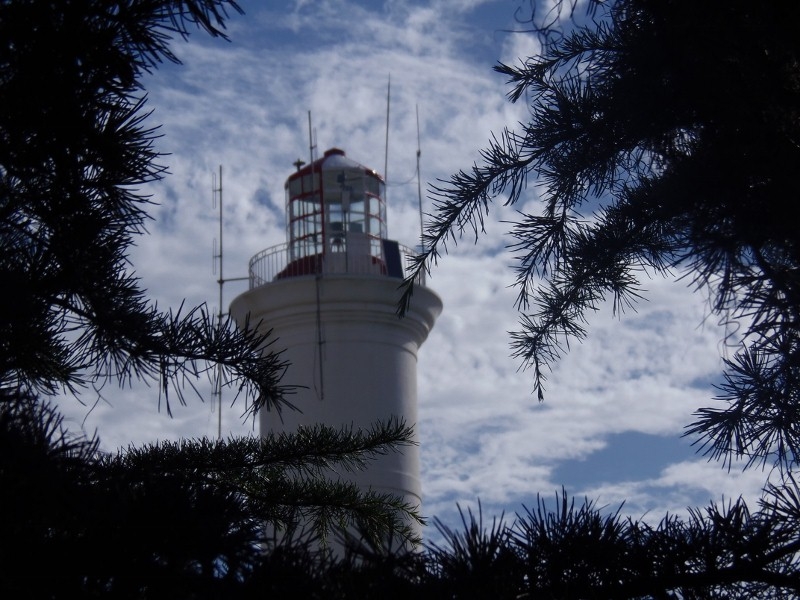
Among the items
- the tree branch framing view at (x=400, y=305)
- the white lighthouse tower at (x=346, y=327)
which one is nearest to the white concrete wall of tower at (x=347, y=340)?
the white lighthouse tower at (x=346, y=327)

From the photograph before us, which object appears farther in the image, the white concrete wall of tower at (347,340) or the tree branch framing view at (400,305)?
the white concrete wall of tower at (347,340)

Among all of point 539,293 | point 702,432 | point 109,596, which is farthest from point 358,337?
point 109,596

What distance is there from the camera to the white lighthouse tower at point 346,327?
11741 millimetres

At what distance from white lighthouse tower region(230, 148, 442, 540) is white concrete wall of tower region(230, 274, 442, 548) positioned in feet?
0.04

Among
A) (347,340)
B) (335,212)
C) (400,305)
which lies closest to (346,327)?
(347,340)

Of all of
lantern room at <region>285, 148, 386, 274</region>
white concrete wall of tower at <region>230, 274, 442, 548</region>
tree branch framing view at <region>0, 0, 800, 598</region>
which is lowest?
tree branch framing view at <region>0, 0, 800, 598</region>

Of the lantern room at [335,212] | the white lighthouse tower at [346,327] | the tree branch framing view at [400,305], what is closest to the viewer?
the tree branch framing view at [400,305]

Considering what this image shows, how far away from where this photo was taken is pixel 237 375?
2385mm

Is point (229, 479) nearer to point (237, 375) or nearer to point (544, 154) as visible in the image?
point (237, 375)

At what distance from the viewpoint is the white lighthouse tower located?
1174 cm

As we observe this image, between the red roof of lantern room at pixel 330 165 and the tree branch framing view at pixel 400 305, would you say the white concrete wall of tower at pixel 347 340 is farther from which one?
the tree branch framing view at pixel 400 305

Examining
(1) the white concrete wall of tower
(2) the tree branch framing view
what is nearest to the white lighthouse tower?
(1) the white concrete wall of tower

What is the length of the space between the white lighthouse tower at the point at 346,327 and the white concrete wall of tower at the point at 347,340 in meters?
0.01

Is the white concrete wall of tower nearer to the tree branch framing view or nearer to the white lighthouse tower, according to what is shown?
the white lighthouse tower
